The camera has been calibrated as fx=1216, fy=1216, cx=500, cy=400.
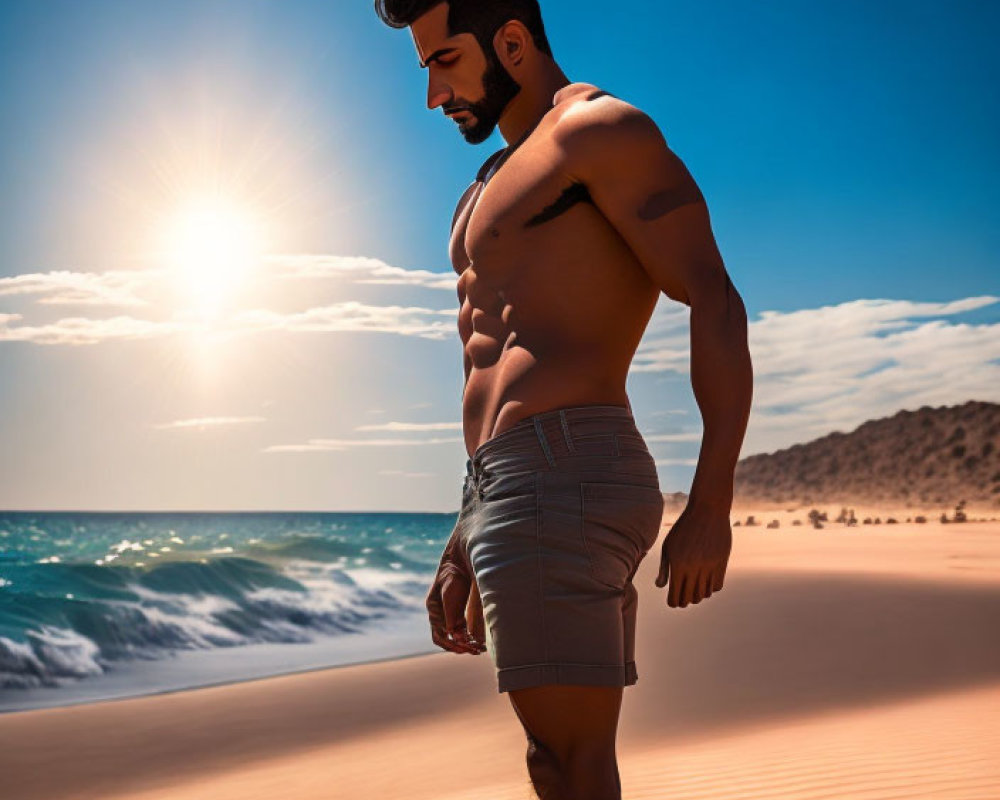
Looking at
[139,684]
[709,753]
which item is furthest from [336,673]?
[709,753]

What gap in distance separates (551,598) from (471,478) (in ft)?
1.17

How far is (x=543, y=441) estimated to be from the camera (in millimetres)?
2160

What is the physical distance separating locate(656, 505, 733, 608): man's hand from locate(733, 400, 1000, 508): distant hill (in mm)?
64502

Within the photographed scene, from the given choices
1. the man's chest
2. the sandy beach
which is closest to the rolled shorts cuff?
the man's chest

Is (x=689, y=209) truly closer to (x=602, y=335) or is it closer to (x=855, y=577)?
(x=602, y=335)

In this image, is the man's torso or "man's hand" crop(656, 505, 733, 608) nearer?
"man's hand" crop(656, 505, 733, 608)

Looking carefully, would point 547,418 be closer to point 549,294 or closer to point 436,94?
point 549,294

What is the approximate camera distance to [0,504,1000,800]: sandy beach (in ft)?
21.1

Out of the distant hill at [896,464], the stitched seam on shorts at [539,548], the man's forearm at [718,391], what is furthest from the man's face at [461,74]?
the distant hill at [896,464]

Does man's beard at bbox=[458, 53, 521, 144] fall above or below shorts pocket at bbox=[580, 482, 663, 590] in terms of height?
above

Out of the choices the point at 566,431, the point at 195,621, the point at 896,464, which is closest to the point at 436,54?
the point at 566,431

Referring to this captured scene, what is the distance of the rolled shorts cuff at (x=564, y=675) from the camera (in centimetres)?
207

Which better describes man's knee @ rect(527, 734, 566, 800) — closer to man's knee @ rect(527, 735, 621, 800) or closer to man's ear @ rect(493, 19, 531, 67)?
man's knee @ rect(527, 735, 621, 800)

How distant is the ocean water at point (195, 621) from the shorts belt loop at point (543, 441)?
9950mm
